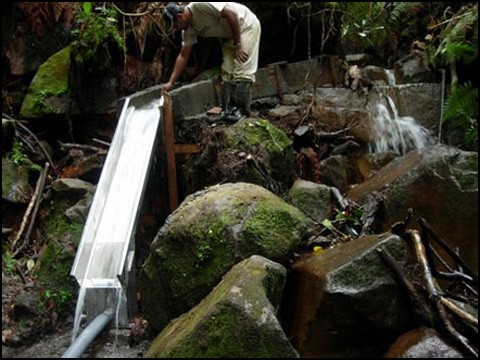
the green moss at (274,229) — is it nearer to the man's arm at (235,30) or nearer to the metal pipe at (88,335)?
the metal pipe at (88,335)

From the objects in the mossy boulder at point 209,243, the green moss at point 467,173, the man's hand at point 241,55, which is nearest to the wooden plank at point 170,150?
the man's hand at point 241,55

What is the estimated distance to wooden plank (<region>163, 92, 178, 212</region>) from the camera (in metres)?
6.40

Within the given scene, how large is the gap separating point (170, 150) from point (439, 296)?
3.98 metres

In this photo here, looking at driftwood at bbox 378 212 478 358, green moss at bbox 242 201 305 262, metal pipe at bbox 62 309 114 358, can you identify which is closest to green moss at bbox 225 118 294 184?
green moss at bbox 242 201 305 262

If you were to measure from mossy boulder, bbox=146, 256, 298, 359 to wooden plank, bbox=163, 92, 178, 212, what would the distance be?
3129 millimetres

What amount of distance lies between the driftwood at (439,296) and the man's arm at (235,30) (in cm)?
354

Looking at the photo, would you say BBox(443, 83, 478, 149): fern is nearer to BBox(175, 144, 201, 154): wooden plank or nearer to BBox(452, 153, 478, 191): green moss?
BBox(452, 153, 478, 191): green moss

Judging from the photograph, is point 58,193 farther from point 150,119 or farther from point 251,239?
point 251,239

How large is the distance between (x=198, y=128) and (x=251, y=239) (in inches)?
113

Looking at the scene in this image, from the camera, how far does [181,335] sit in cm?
327

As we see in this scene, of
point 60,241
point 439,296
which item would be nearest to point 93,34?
point 60,241

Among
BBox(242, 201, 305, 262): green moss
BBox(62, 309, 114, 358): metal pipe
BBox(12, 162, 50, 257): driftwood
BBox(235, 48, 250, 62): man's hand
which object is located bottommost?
BBox(62, 309, 114, 358): metal pipe

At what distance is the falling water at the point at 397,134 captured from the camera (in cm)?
764

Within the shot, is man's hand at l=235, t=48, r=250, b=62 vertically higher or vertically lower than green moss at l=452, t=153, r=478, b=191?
higher
